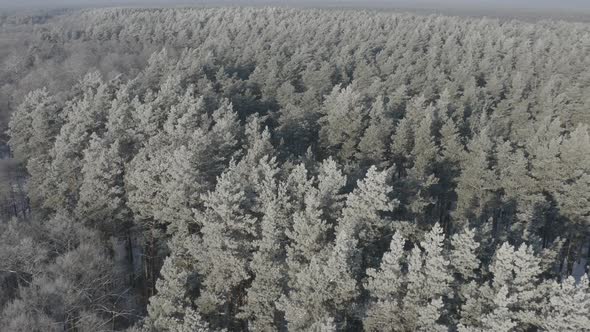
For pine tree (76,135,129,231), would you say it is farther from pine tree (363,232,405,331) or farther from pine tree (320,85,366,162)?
pine tree (320,85,366,162)

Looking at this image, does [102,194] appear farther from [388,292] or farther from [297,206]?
[388,292]

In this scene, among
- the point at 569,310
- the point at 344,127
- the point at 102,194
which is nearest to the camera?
the point at 569,310

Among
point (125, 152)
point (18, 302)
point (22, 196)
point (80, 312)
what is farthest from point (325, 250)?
point (22, 196)

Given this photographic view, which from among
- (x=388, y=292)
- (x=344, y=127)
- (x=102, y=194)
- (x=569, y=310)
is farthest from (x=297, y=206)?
(x=344, y=127)

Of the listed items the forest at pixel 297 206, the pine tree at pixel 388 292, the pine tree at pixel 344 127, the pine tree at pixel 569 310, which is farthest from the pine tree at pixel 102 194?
the pine tree at pixel 569 310

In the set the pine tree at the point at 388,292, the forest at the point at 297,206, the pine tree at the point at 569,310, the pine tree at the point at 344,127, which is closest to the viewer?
the pine tree at the point at 569,310

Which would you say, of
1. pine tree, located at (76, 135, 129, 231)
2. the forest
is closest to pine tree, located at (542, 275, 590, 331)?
the forest

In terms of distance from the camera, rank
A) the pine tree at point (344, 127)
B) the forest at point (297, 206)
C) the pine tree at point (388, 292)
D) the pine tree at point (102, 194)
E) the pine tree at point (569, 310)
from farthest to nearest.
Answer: the pine tree at point (344, 127) < the pine tree at point (102, 194) < the forest at point (297, 206) < the pine tree at point (388, 292) < the pine tree at point (569, 310)

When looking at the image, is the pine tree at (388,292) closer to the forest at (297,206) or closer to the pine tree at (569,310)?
the forest at (297,206)

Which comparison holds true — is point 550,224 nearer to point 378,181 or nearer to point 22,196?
point 378,181

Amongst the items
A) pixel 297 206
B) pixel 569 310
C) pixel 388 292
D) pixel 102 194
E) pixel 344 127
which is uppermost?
pixel 344 127

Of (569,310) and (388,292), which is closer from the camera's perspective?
(569,310)
